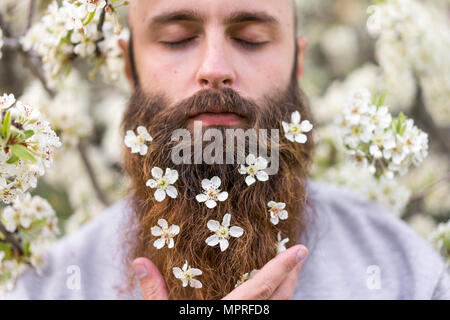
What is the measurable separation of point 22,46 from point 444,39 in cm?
136

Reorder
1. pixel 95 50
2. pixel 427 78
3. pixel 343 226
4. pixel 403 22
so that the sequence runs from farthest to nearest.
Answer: pixel 427 78 → pixel 343 226 → pixel 403 22 → pixel 95 50

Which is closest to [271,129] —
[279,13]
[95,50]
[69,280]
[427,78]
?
[279,13]

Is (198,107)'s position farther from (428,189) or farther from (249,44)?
(428,189)

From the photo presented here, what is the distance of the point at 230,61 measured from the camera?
947mm

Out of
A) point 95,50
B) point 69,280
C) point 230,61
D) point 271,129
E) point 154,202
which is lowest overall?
point 69,280

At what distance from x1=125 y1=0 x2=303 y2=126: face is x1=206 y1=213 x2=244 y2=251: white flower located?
22 cm

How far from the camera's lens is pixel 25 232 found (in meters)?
1.07

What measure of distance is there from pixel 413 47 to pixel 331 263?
2.42ft

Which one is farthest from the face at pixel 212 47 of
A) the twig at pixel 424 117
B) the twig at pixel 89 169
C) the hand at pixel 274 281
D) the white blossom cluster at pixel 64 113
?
the twig at pixel 424 117

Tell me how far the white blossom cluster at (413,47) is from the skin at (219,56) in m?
0.34

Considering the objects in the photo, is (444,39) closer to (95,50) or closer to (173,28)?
(173,28)

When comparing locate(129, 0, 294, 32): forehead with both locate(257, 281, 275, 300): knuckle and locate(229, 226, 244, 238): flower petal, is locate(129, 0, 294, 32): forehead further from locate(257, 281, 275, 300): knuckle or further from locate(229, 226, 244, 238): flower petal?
locate(257, 281, 275, 300): knuckle

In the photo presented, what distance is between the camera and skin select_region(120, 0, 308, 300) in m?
0.91

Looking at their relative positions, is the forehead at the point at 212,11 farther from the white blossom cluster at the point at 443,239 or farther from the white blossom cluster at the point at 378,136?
the white blossom cluster at the point at 443,239
